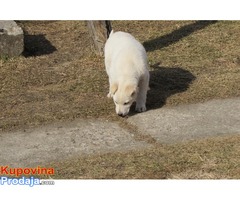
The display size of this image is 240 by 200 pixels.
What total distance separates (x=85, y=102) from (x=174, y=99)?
53.0 inches

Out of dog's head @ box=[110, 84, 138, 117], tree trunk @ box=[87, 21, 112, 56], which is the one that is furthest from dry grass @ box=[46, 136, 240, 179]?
tree trunk @ box=[87, 21, 112, 56]

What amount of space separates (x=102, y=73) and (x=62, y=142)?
9.81 ft

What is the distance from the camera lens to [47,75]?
10.8 m

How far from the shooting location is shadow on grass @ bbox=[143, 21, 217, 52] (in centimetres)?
1237

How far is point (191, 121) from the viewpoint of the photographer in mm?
8492

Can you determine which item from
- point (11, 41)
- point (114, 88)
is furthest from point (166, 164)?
point (11, 41)

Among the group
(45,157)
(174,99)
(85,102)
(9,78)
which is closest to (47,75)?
(9,78)

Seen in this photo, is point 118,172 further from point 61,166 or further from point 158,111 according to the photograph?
point 158,111

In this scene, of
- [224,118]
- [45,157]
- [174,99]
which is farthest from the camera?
[174,99]

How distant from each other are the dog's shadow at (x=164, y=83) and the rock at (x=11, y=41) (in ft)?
8.43

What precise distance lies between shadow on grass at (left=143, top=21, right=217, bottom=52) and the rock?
2488 mm

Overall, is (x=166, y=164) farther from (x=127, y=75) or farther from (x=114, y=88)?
(x=127, y=75)

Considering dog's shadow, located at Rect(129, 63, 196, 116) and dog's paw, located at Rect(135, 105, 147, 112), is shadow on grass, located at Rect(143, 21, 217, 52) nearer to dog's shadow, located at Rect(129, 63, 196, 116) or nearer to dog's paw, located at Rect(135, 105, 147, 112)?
dog's shadow, located at Rect(129, 63, 196, 116)

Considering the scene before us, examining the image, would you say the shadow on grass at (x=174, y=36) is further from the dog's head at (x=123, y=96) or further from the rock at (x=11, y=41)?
the dog's head at (x=123, y=96)
